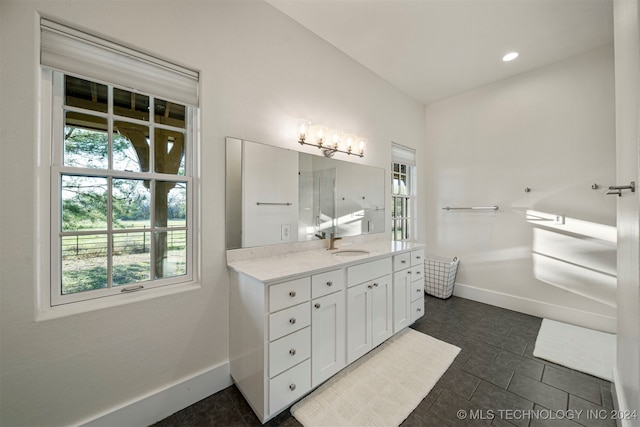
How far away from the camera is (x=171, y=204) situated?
1.56 meters

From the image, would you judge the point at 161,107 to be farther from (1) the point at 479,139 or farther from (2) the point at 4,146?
(1) the point at 479,139

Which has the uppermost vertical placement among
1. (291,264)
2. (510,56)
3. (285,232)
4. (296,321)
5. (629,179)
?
(510,56)

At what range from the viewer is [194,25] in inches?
61.7

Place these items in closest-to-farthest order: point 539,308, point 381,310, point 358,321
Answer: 1. point 358,321
2. point 381,310
3. point 539,308

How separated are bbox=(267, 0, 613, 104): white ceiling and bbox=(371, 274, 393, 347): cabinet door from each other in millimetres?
2296

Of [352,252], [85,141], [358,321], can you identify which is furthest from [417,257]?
[85,141]

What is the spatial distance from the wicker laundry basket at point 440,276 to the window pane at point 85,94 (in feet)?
12.2

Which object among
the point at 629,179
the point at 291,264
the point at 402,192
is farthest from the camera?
the point at 402,192

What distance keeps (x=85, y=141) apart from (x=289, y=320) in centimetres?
151

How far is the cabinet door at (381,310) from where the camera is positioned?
196cm

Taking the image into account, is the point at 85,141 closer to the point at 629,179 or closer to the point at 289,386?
the point at 289,386

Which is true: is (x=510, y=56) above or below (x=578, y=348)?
above

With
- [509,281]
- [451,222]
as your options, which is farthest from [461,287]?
[451,222]

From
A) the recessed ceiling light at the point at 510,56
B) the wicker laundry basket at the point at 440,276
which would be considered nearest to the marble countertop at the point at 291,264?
the wicker laundry basket at the point at 440,276
